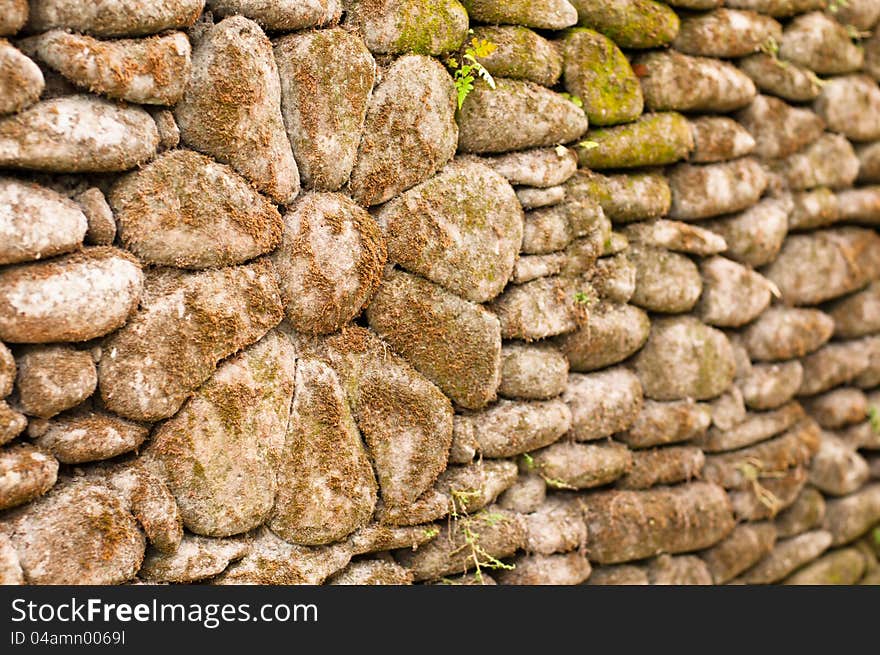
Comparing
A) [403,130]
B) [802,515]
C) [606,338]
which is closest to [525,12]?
[403,130]

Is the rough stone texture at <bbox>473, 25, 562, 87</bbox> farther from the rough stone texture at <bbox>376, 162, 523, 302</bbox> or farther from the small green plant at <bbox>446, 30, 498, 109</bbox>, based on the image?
the rough stone texture at <bbox>376, 162, 523, 302</bbox>

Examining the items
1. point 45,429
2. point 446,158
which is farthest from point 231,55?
point 45,429

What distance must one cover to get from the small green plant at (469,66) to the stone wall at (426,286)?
13 mm

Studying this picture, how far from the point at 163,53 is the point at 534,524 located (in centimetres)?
189

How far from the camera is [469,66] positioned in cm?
272

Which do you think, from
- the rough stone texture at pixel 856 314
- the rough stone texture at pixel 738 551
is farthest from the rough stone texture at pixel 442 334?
the rough stone texture at pixel 856 314

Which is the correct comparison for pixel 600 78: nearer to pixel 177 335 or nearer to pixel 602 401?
pixel 602 401

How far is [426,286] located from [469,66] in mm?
695

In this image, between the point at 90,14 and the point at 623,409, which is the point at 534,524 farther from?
the point at 90,14

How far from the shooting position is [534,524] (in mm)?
3014

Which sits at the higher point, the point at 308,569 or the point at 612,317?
the point at 612,317

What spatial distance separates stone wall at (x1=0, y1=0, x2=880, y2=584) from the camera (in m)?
2.03

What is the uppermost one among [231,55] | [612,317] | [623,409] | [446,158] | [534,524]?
[231,55]

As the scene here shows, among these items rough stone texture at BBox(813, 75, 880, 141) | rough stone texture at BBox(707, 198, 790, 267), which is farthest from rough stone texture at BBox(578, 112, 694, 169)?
rough stone texture at BBox(813, 75, 880, 141)
